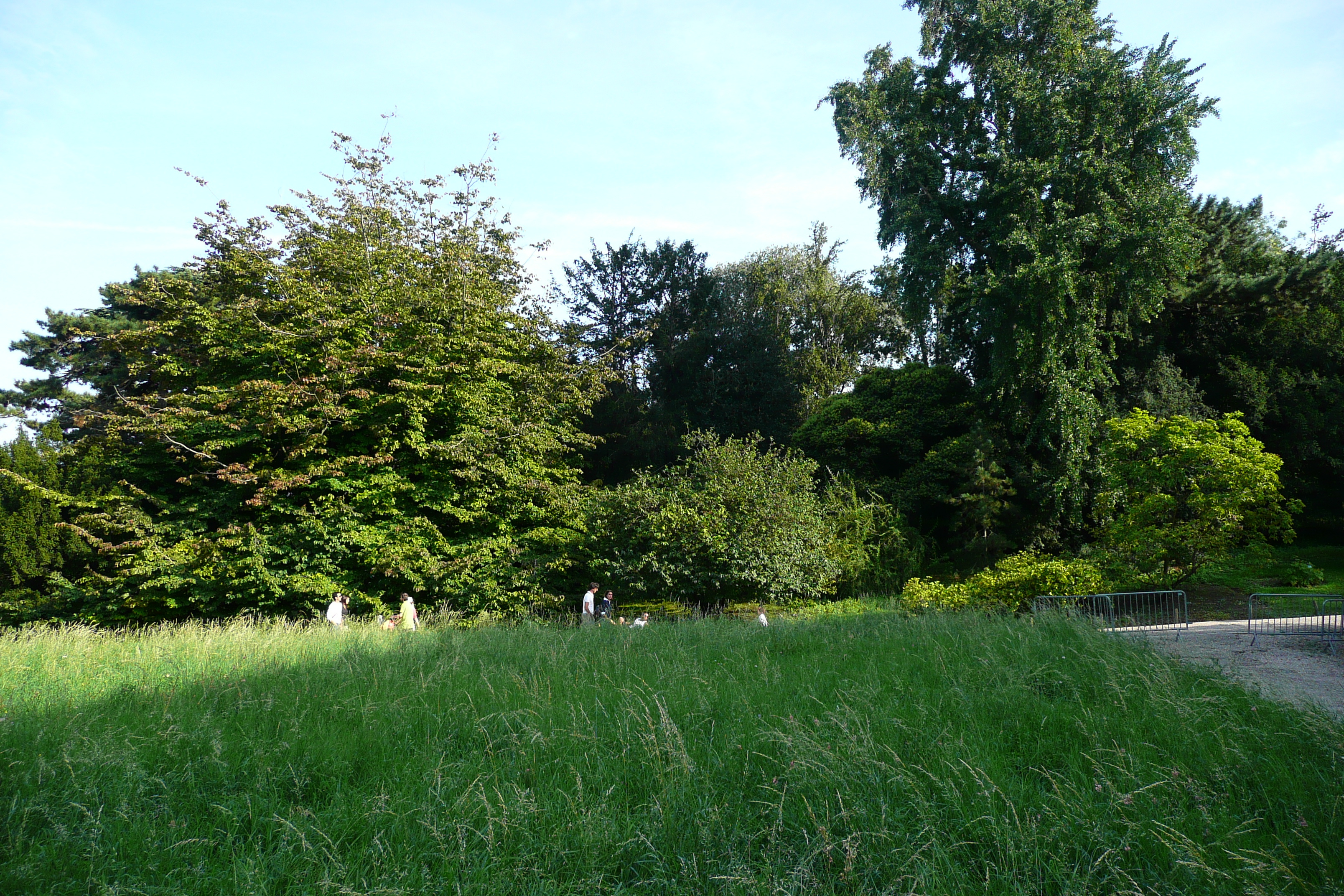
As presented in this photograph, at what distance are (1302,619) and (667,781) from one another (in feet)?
51.8

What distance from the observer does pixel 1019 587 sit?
17.9 metres

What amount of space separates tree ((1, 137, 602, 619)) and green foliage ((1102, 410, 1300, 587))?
45.2ft

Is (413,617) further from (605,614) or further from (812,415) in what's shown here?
(812,415)

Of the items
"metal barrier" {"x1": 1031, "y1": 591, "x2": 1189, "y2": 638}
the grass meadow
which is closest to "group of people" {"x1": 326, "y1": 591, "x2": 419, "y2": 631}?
the grass meadow

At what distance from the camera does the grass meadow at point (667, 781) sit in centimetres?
A: 364

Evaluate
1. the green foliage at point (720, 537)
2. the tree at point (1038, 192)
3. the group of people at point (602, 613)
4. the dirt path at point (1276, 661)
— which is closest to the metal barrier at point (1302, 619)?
the dirt path at point (1276, 661)

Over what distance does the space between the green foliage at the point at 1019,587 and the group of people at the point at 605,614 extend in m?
3.91

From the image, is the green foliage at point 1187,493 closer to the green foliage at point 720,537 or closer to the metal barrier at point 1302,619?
the metal barrier at point 1302,619

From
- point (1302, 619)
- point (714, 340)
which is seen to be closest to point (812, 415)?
point (714, 340)

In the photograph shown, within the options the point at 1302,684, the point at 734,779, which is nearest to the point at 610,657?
the point at 734,779

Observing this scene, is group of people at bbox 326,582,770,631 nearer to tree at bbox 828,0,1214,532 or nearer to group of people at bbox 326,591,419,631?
group of people at bbox 326,591,419,631

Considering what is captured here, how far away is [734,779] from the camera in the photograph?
15.4ft

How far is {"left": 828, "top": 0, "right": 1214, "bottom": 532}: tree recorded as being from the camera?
2092cm

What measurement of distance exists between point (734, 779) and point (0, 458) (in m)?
27.5
